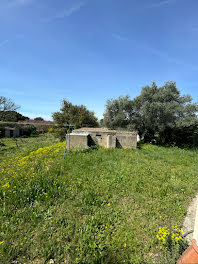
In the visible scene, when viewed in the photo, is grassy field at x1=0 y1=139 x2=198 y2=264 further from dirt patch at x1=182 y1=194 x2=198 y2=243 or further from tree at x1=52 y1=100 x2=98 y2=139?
tree at x1=52 y1=100 x2=98 y2=139

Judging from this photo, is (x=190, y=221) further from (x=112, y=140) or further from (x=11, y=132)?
(x=11, y=132)

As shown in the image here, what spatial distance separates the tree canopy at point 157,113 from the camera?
9703 mm

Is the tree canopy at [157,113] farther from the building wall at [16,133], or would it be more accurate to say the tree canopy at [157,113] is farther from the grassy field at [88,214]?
the building wall at [16,133]

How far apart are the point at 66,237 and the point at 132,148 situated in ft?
23.4

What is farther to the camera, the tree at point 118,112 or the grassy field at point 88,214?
the tree at point 118,112

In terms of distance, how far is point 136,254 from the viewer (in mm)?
1904

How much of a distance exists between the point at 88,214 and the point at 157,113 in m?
9.53

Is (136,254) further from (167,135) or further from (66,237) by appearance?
(167,135)

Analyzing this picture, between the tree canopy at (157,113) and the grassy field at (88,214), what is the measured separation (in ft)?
20.9

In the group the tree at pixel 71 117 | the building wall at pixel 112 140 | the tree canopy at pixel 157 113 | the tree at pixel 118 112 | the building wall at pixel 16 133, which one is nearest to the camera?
the building wall at pixel 112 140

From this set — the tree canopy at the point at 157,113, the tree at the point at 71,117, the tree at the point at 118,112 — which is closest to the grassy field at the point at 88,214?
the tree canopy at the point at 157,113

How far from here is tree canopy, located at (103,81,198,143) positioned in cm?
970

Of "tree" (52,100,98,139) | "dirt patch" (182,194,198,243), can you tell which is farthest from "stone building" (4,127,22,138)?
"dirt patch" (182,194,198,243)

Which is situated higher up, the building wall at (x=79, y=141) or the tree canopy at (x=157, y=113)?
the tree canopy at (x=157, y=113)
